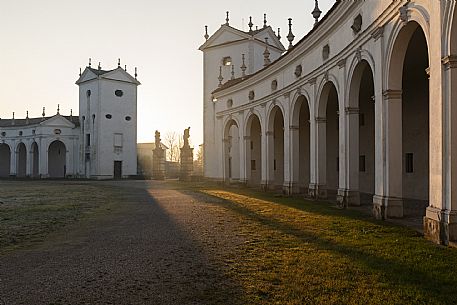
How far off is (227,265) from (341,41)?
11.9 m

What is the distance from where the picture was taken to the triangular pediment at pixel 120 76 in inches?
2170

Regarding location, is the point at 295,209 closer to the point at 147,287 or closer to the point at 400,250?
the point at 400,250

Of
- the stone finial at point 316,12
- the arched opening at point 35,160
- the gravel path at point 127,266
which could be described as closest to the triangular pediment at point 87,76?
the arched opening at point 35,160

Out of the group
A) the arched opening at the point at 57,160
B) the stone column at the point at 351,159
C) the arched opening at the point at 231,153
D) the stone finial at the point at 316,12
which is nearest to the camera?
the stone column at the point at 351,159

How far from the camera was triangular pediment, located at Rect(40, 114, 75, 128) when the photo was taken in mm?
57400

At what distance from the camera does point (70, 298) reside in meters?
5.41

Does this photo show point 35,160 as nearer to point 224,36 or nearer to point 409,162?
point 224,36

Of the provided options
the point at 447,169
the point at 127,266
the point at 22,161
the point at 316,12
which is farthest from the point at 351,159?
the point at 22,161

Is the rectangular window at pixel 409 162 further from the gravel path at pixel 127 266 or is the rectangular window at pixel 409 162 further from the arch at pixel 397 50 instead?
the gravel path at pixel 127 266

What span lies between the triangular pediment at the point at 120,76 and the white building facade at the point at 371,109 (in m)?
26.3

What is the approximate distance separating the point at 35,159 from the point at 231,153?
37.8 meters

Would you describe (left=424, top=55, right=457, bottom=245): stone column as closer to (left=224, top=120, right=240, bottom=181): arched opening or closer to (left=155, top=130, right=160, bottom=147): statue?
(left=224, top=120, right=240, bottom=181): arched opening

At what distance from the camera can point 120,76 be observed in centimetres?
5638

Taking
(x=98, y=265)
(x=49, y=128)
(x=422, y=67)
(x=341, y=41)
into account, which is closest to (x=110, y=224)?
(x=98, y=265)
